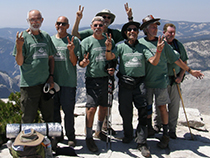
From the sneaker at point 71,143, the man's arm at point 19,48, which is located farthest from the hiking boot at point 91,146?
Result: the man's arm at point 19,48

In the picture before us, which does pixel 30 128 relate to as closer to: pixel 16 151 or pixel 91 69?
pixel 16 151

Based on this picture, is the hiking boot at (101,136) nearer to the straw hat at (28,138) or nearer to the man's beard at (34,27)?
the straw hat at (28,138)

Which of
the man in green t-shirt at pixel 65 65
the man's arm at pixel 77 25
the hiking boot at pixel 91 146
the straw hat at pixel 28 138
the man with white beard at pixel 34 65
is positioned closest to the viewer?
the straw hat at pixel 28 138

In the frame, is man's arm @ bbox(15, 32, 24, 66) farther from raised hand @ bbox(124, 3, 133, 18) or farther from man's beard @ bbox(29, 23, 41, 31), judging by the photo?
raised hand @ bbox(124, 3, 133, 18)

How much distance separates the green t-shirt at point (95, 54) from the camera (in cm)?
594

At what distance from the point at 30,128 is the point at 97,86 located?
264cm

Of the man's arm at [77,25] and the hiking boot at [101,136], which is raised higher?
the man's arm at [77,25]

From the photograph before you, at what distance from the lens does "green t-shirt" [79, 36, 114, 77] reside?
19.5ft

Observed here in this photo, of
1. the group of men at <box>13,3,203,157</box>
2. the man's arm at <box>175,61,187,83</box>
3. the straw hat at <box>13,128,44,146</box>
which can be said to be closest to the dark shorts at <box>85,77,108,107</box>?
the group of men at <box>13,3,203,157</box>

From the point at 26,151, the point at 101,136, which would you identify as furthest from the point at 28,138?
the point at 101,136

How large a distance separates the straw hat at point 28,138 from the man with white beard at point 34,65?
199cm

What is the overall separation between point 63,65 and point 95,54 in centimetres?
91

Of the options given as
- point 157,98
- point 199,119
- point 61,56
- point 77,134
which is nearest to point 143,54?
point 157,98

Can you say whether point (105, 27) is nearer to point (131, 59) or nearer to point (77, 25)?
point (77, 25)
